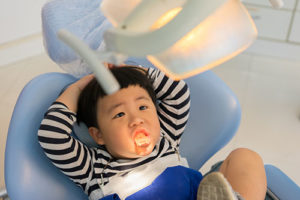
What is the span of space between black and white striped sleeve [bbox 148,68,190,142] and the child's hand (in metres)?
0.17

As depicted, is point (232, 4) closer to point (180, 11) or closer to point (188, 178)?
point (180, 11)

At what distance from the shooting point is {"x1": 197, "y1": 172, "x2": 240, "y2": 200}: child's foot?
705 millimetres

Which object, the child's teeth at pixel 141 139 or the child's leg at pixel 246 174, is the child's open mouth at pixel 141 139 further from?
the child's leg at pixel 246 174

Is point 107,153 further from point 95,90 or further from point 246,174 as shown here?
point 246,174

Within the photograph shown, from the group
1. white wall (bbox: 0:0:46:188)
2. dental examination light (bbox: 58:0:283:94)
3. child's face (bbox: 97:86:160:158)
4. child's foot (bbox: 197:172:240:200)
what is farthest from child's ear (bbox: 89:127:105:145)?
white wall (bbox: 0:0:46:188)

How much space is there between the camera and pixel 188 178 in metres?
0.92

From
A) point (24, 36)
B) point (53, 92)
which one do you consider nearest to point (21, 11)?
point (24, 36)

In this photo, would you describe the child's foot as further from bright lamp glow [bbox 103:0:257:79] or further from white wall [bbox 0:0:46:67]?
white wall [bbox 0:0:46:67]

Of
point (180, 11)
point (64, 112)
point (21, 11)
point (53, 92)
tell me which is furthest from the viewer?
point (21, 11)

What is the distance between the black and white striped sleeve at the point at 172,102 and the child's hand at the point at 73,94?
170 millimetres

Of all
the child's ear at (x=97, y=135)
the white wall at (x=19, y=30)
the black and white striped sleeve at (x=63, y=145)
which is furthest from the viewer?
the white wall at (x=19, y=30)

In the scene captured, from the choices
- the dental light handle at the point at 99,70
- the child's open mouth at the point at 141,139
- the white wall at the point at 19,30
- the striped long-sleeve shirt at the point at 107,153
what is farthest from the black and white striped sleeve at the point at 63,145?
the white wall at the point at 19,30

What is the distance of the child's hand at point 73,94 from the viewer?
896 mm

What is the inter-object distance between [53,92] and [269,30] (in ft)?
4.13
